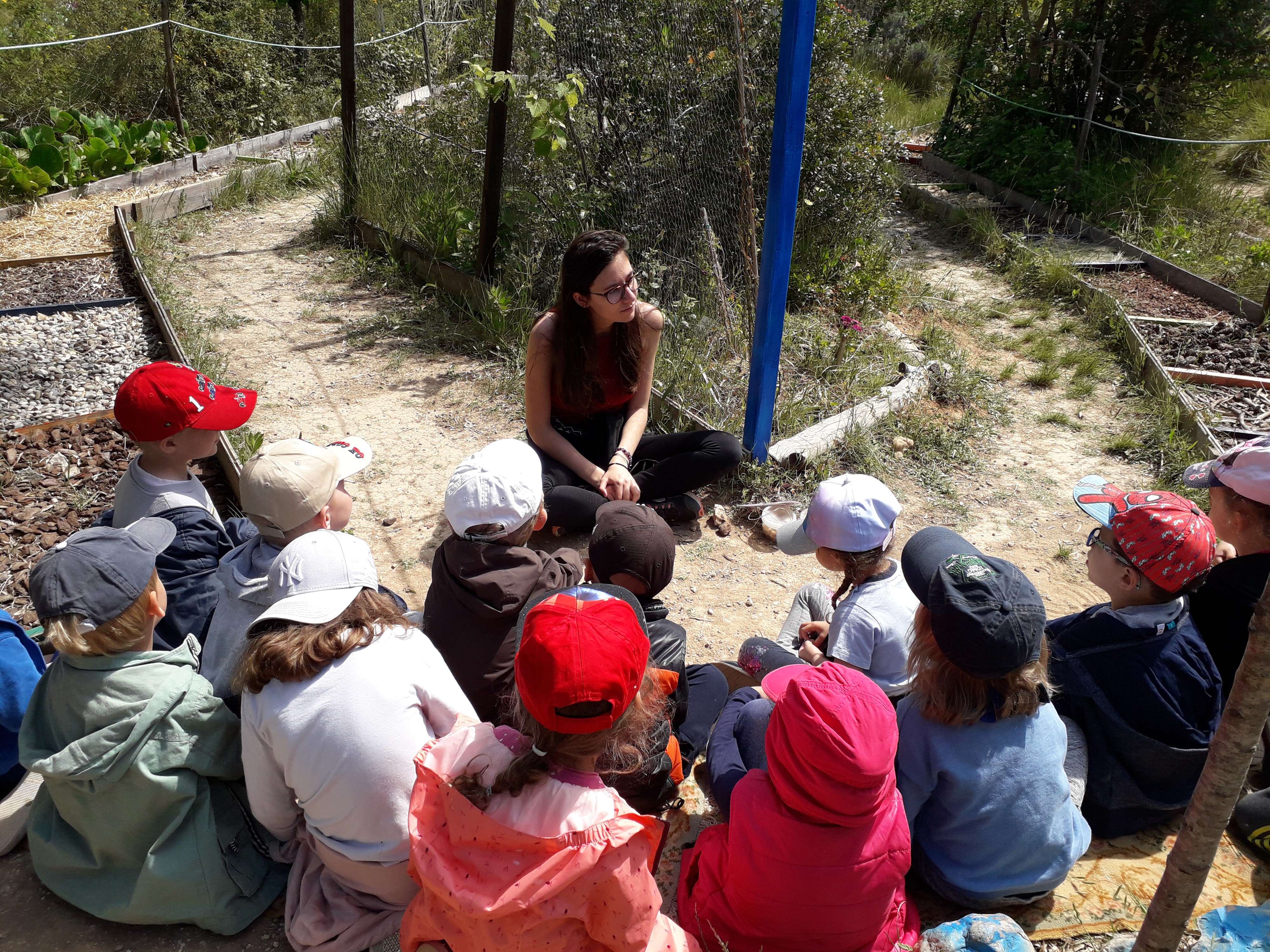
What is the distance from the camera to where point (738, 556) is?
342 cm

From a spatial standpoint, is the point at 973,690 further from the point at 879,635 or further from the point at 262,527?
the point at 262,527

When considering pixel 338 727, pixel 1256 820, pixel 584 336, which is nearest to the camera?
pixel 338 727

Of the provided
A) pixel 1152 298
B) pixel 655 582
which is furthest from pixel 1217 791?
Answer: pixel 1152 298

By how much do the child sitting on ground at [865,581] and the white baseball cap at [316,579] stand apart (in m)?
1.16

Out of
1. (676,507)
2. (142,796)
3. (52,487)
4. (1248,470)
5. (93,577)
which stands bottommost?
(52,487)

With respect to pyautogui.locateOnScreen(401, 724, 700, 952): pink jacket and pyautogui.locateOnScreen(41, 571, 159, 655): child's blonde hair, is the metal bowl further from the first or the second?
pyautogui.locateOnScreen(41, 571, 159, 655): child's blonde hair

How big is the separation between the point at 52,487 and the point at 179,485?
1541mm

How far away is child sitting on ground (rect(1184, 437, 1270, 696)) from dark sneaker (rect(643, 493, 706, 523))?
6.03 ft

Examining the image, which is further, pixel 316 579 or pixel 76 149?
pixel 76 149

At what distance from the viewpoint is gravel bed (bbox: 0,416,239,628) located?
3.23 metres

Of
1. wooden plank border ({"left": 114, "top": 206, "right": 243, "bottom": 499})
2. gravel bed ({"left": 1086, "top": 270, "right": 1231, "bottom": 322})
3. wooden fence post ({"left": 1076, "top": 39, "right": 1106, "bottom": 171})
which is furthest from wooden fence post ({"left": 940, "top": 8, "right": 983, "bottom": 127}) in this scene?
wooden plank border ({"left": 114, "top": 206, "right": 243, "bottom": 499})

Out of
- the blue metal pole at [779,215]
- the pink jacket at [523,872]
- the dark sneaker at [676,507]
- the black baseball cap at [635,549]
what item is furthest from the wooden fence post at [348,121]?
the pink jacket at [523,872]

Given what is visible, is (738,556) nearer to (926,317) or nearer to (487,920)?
(487,920)

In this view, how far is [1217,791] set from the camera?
1.21 m
